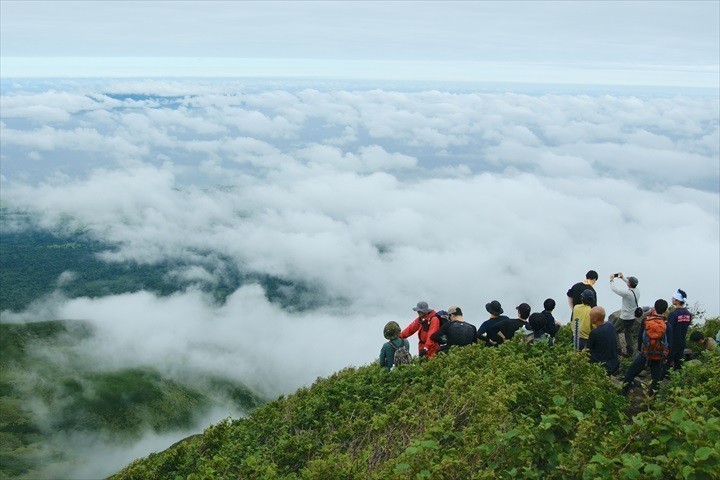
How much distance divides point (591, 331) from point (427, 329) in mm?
5025

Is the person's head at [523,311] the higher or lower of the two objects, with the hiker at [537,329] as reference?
higher

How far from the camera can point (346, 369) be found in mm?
20000

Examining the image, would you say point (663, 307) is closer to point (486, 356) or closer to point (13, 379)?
point (486, 356)

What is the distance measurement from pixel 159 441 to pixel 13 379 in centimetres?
5088

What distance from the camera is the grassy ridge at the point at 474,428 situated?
25.0 feet

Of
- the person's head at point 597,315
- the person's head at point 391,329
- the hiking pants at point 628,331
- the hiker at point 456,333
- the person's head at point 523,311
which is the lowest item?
the hiking pants at point 628,331

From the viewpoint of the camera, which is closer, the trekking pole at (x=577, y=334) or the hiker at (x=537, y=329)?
the trekking pole at (x=577, y=334)

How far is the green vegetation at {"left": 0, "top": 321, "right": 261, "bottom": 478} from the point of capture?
427 ft

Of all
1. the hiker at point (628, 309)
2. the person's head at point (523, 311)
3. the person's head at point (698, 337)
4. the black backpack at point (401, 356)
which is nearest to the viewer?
the person's head at point (523, 311)

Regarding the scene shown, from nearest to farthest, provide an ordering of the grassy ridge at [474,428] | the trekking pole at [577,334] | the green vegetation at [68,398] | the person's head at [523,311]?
the grassy ridge at [474,428] < the trekking pole at [577,334] < the person's head at [523,311] < the green vegetation at [68,398]

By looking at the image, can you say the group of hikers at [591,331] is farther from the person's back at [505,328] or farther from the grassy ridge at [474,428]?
the grassy ridge at [474,428]

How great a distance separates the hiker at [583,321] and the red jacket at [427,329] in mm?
4028

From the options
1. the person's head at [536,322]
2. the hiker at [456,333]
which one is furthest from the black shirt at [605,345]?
the hiker at [456,333]

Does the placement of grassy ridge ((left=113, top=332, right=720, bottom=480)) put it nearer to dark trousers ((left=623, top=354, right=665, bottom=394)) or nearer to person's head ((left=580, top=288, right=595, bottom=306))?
dark trousers ((left=623, top=354, right=665, bottom=394))
